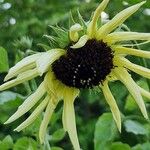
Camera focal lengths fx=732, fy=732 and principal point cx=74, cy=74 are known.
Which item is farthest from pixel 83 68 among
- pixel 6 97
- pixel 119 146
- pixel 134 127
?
pixel 134 127

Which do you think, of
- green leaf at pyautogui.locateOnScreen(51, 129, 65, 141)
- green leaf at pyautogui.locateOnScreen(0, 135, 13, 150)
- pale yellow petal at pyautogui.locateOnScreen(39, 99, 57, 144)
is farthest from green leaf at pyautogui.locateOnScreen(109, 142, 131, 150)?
pale yellow petal at pyautogui.locateOnScreen(39, 99, 57, 144)

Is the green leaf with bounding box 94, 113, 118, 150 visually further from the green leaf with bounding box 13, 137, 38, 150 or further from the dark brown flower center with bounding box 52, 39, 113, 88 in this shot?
the dark brown flower center with bounding box 52, 39, 113, 88

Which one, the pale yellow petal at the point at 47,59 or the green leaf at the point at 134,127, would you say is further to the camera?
the green leaf at the point at 134,127

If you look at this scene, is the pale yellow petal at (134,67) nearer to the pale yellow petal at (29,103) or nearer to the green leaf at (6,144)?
the pale yellow petal at (29,103)

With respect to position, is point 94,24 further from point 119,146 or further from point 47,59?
point 119,146

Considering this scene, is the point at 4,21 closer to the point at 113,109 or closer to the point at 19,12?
the point at 19,12

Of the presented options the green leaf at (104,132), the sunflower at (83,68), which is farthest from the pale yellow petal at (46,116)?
the green leaf at (104,132)

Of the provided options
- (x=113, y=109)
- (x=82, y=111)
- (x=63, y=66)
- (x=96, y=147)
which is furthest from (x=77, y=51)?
(x=82, y=111)
